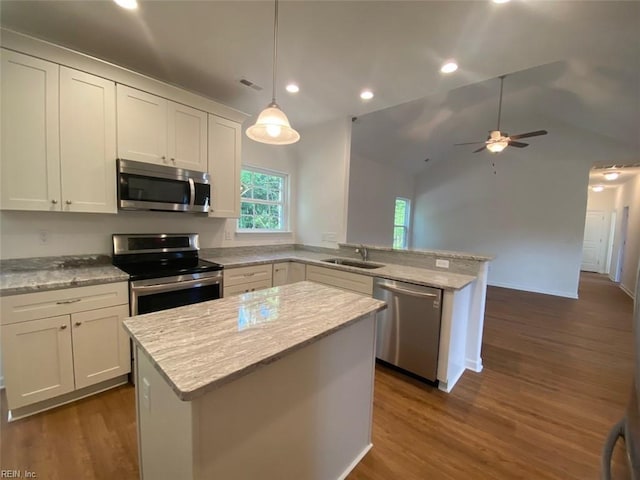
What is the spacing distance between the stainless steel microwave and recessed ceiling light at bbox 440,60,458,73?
245cm

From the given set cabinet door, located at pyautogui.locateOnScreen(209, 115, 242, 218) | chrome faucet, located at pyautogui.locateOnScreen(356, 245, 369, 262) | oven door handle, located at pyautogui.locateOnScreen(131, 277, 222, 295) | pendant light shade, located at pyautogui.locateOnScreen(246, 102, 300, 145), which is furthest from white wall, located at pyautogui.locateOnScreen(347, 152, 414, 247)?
pendant light shade, located at pyautogui.locateOnScreen(246, 102, 300, 145)

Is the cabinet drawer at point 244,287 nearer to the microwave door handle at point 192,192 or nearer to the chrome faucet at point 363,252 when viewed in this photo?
the microwave door handle at point 192,192

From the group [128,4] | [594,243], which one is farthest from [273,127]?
[594,243]

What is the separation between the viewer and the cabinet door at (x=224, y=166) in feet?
9.39

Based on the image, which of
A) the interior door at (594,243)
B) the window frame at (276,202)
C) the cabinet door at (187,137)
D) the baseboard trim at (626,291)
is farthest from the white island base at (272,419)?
the interior door at (594,243)

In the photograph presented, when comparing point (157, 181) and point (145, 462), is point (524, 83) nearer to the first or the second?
point (157, 181)

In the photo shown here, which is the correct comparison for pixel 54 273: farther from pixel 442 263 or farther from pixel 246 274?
pixel 442 263

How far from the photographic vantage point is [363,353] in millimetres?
1529

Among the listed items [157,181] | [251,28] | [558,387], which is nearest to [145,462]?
[157,181]

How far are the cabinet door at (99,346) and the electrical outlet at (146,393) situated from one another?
104 centimetres

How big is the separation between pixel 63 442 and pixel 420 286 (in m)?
2.69

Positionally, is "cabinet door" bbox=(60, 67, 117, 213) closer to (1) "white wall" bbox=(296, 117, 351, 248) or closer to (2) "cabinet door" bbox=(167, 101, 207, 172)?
(2) "cabinet door" bbox=(167, 101, 207, 172)

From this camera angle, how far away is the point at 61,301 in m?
1.86

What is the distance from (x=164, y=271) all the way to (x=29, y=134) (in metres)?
1.31
